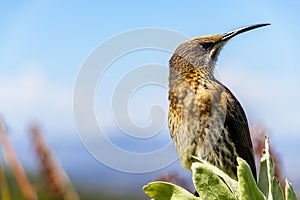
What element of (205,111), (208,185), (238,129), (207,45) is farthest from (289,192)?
→ (207,45)

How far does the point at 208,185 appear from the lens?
1.55 metres

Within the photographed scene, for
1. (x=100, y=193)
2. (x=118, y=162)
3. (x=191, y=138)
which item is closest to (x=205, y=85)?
(x=191, y=138)

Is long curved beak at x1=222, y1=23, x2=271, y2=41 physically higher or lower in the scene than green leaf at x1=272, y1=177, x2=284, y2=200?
higher

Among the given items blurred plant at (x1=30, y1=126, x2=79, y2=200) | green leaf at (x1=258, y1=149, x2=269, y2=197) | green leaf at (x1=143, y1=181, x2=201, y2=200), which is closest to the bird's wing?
blurred plant at (x1=30, y1=126, x2=79, y2=200)

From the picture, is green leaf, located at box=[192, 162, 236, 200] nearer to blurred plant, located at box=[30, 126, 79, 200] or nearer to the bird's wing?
blurred plant, located at box=[30, 126, 79, 200]

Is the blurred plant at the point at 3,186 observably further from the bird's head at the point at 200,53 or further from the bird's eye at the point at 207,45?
the bird's eye at the point at 207,45

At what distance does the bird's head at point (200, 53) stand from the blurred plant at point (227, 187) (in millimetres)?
2509

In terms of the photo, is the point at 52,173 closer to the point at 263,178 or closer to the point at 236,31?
the point at 263,178

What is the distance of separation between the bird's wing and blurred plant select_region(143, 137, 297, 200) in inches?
87.5

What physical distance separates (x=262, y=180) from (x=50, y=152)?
1.11 meters

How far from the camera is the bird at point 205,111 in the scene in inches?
149

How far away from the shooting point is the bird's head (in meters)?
4.14

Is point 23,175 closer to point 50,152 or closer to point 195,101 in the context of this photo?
point 50,152

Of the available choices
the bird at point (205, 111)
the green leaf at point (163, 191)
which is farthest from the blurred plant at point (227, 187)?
the bird at point (205, 111)
